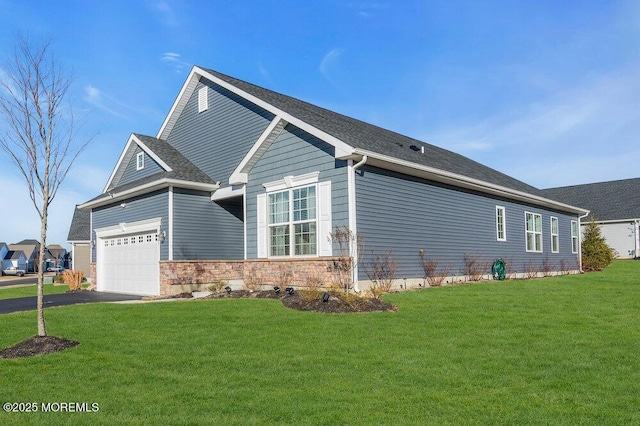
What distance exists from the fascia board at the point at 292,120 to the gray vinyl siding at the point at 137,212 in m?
4.27

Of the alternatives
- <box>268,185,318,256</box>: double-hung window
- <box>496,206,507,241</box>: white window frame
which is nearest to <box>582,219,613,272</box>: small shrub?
<box>496,206,507,241</box>: white window frame

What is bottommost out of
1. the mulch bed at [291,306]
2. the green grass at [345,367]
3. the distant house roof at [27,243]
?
the green grass at [345,367]

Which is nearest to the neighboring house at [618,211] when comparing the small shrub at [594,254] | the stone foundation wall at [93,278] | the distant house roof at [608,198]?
the distant house roof at [608,198]

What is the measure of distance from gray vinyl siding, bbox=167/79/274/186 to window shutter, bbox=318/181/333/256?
13.7 feet

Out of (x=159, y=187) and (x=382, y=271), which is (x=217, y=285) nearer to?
(x=159, y=187)

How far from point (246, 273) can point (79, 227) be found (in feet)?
89.5

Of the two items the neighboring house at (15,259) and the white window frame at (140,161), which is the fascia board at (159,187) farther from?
the neighboring house at (15,259)

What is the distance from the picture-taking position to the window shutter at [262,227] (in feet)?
49.2

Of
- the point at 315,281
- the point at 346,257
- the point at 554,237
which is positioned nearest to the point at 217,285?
the point at 315,281

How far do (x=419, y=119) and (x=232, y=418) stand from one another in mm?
19050

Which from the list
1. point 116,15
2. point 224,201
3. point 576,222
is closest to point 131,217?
point 224,201

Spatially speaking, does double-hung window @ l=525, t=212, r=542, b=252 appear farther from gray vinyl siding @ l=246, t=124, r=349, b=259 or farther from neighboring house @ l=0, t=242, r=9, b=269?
neighboring house @ l=0, t=242, r=9, b=269

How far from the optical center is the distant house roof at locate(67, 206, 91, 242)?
35828mm

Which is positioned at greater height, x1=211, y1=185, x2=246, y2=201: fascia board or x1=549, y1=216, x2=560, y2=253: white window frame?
x1=211, y1=185, x2=246, y2=201: fascia board
